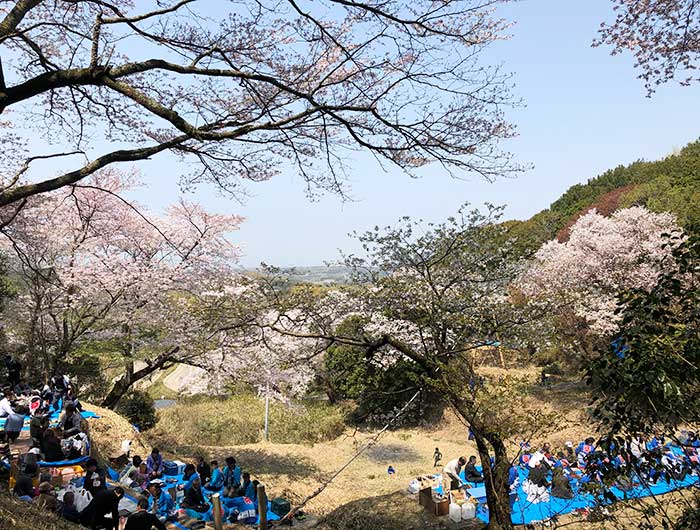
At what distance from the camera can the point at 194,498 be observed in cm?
798

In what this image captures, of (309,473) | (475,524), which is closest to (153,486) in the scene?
(309,473)

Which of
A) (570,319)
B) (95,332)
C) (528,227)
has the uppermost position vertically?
(528,227)

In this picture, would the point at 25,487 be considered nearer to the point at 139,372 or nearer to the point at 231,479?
the point at 231,479

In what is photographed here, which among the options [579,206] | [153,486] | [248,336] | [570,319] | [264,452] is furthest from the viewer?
[579,206]

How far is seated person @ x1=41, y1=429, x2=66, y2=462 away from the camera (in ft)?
24.4

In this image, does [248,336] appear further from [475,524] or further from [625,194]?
[625,194]

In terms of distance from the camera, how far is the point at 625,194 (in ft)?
90.7

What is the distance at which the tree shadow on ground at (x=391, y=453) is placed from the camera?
13010 mm

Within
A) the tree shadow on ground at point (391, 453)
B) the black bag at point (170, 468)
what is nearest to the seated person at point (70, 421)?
the black bag at point (170, 468)

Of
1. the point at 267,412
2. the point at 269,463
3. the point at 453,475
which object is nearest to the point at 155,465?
the point at 269,463

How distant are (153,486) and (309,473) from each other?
4.72 m

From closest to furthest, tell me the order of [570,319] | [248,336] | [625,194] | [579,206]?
[248,336] < [570,319] < [625,194] < [579,206]

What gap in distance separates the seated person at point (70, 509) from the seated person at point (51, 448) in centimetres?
187

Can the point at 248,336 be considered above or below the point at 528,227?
below
